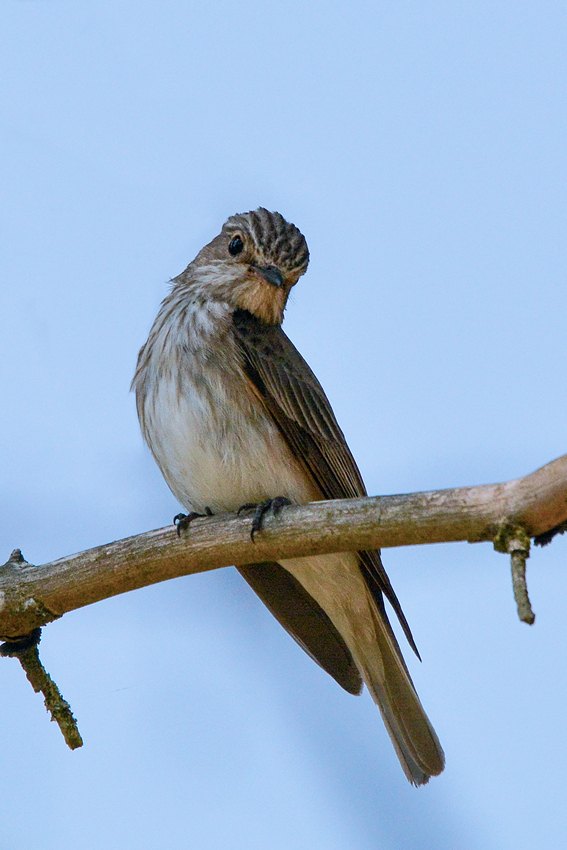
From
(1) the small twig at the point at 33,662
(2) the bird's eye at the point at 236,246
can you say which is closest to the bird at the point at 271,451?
(2) the bird's eye at the point at 236,246

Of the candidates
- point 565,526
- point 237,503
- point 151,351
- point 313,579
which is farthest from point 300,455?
point 565,526

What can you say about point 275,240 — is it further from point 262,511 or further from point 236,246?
point 262,511

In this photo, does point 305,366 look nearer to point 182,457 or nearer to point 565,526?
point 182,457

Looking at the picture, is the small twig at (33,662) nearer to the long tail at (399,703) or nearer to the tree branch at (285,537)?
the tree branch at (285,537)

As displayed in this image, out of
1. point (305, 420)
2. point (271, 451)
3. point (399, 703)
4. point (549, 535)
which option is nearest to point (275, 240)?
point (305, 420)

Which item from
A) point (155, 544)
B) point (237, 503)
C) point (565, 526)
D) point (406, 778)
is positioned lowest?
point (406, 778)

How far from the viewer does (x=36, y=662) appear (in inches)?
183

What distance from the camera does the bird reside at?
5301 millimetres

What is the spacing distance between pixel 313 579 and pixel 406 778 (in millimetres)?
1197

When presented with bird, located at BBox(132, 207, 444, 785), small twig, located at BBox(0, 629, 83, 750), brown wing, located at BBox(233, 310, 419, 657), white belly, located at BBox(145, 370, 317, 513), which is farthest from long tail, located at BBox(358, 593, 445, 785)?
small twig, located at BBox(0, 629, 83, 750)

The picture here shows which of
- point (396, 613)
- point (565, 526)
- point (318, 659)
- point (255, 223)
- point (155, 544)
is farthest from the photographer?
point (255, 223)

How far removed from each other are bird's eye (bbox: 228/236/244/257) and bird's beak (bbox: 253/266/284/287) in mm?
244

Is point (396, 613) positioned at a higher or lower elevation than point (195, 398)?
lower

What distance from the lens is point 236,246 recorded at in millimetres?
6270
